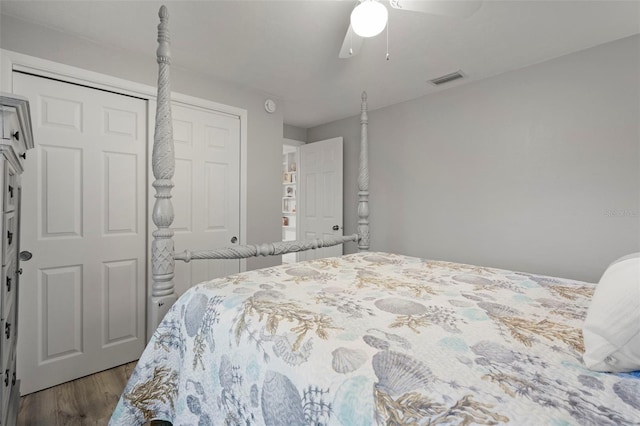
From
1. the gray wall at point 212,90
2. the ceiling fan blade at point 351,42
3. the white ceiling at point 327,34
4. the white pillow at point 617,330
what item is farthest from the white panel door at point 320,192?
the white pillow at point 617,330

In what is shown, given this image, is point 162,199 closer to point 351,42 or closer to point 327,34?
point 351,42

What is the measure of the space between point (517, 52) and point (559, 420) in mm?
2640

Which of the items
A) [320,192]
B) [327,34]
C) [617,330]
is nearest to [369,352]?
[617,330]

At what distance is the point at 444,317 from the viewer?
96 centimetres

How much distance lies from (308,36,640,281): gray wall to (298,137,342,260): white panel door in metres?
0.60

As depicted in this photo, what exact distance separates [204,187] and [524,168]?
2758 mm

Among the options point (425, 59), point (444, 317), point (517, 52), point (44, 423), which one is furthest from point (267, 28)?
point (44, 423)

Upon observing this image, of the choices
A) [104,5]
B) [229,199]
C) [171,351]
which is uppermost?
[104,5]

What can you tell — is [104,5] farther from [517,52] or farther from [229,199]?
[517,52]

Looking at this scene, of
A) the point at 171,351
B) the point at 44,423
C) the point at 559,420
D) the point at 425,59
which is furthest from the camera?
the point at 425,59

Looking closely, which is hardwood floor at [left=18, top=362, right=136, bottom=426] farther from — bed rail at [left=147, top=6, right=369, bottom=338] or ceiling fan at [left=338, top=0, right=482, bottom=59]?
ceiling fan at [left=338, top=0, right=482, bottom=59]

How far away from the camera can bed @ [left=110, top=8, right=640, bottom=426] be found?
0.58 m

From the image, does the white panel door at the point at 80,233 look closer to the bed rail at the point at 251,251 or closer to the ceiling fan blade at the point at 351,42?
the bed rail at the point at 251,251

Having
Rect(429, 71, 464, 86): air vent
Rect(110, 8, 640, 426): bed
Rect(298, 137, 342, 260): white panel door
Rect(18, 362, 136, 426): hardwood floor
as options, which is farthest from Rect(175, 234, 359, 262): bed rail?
Rect(298, 137, 342, 260): white panel door
